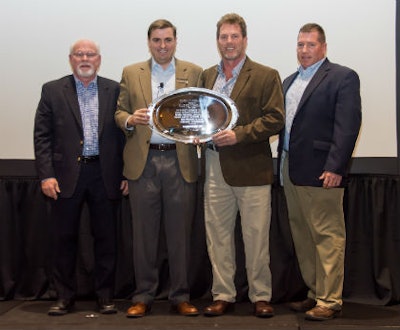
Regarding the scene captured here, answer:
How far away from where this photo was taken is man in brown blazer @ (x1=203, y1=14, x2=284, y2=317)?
11.2 ft

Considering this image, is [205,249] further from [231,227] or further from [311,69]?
[311,69]

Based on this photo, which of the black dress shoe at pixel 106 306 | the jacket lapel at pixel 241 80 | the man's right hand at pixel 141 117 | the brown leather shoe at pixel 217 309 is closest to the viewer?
the man's right hand at pixel 141 117

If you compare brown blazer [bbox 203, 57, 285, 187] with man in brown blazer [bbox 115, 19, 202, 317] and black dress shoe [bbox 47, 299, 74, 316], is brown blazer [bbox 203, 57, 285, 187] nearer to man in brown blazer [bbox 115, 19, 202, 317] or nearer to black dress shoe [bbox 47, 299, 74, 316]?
man in brown blazer [bbox 115, 19, 202, 317]

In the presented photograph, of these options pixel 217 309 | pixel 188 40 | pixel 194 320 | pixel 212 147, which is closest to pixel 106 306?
pixel 194 320

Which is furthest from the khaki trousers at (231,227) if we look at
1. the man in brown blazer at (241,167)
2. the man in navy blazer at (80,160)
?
the man in navy blazer at (80,160)

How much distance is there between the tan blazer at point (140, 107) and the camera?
11.4 feet

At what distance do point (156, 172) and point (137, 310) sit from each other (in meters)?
0.80

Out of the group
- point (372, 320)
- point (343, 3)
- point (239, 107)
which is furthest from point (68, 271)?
point (343, 3)

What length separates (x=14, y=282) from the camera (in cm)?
414

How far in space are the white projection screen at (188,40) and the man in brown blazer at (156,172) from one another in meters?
0.59

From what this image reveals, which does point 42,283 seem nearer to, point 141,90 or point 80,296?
point 80,296

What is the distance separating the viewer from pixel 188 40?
4.06 metres

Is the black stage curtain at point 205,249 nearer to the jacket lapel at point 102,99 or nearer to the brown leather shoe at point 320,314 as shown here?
the brown leather shoe at point 320,314

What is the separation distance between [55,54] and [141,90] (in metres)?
0.96
